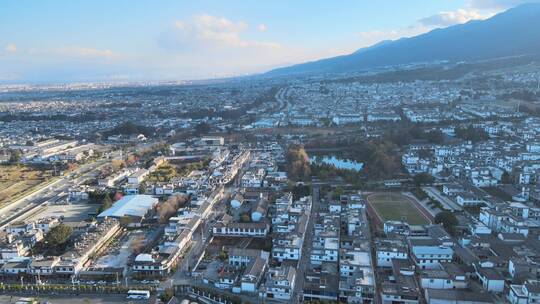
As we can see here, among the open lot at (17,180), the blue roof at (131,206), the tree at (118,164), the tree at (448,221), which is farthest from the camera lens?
the tree at (118,164)

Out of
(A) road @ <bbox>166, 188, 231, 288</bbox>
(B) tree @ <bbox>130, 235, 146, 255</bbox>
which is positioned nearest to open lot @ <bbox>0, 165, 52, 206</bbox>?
(B) tree @ <bbox>130, 235, 146, 255</bbox>

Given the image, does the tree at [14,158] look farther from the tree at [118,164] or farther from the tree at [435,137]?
the tree at [435,137]

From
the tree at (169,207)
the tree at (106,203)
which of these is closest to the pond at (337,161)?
the tree at (169,207)

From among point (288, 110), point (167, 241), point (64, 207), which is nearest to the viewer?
point (167, 241)

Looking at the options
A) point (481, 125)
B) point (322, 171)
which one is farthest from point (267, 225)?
point (481, 125)

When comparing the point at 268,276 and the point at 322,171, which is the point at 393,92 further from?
the point at 268,276

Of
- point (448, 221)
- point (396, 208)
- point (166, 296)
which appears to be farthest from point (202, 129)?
point (166, 296)

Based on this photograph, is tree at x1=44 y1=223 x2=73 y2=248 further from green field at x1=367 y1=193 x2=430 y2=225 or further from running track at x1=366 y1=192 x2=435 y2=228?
green field at x1=367 y1=193 x2=430 y2=225
